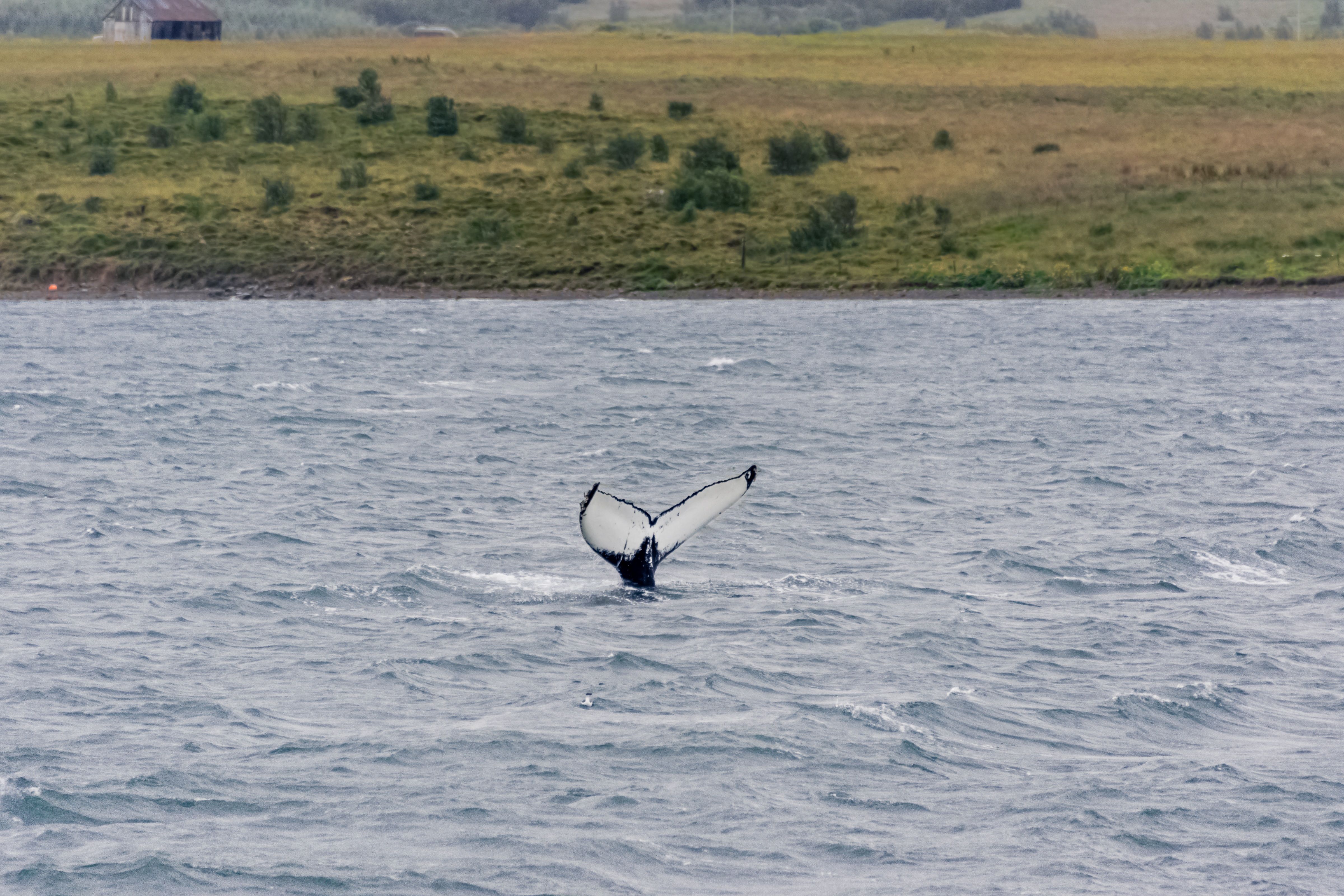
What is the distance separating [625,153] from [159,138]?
1105 inches

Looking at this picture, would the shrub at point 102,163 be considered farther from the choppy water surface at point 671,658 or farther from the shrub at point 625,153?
the choppy water surface at point 671,658

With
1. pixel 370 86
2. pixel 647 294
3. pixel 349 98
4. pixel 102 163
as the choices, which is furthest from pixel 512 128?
pixel 647 294

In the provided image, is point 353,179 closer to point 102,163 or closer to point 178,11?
point 102,163

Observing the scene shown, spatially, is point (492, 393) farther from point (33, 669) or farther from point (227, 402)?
point (33, 669)

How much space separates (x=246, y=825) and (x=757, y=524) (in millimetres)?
16781

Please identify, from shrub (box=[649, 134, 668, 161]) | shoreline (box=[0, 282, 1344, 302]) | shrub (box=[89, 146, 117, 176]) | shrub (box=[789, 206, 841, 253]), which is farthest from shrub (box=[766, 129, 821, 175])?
shrub (box=[89, 146, 117, 176])

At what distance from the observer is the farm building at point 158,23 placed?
158250 mm

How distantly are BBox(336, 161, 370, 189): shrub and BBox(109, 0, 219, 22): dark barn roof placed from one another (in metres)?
67.7

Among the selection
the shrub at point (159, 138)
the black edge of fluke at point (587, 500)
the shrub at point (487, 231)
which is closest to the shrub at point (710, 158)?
the shrub at point (487, 231)

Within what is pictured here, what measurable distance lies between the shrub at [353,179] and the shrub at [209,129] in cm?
1084

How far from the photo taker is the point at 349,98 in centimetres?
11406

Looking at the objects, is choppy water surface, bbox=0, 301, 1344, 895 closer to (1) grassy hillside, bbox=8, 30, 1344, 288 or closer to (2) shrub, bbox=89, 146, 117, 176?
(1) grassy hillside, bbox=8, 30, 1344, 288

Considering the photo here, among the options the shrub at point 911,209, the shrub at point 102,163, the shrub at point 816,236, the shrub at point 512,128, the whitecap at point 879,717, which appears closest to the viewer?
the whitecap at point 879,717

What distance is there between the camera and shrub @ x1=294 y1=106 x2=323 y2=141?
351ft
